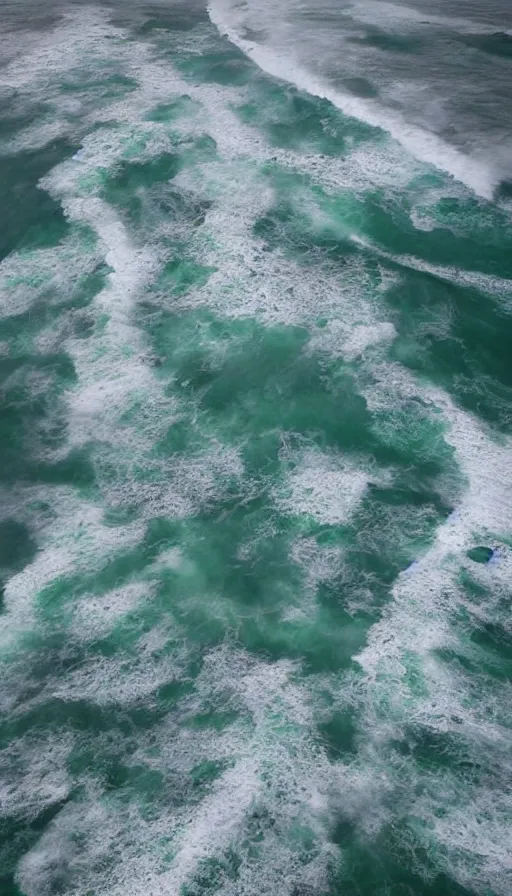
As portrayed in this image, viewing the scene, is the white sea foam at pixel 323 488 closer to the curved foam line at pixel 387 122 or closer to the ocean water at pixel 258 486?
the ocean water at pixel 258 486

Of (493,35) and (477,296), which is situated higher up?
(493,35)

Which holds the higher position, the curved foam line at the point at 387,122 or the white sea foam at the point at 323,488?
the curved foam line at the point at 387,122

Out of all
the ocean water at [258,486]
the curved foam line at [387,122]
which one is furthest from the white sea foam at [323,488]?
the curved foam line at [387,122]

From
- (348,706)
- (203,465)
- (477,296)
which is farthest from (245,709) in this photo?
(477,296)

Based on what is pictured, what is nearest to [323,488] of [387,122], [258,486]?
[258,486]

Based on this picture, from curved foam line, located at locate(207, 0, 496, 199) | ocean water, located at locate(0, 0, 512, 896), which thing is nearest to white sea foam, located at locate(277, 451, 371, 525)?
ocean water, located at locate(0, 0, 512, 896)

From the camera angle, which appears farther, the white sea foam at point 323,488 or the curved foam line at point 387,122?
the curved foam line at point 387,122

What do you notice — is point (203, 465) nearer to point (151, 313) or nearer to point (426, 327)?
point (151, 313)
